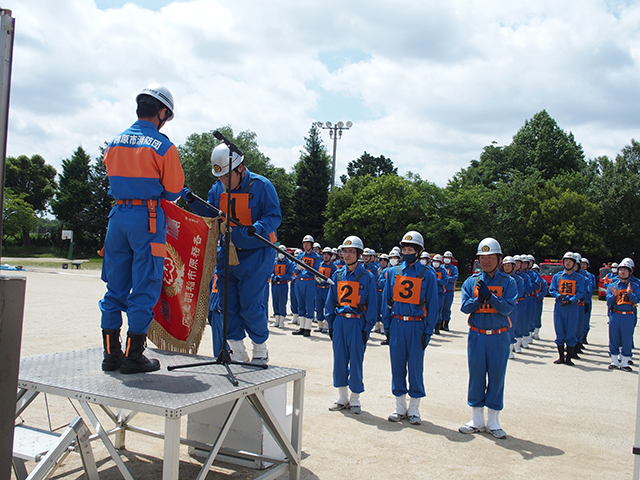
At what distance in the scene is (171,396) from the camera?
3477 millimetres

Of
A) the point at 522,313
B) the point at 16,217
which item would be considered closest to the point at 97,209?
the point at 16,217

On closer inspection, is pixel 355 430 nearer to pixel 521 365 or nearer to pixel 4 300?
pixel 4 300

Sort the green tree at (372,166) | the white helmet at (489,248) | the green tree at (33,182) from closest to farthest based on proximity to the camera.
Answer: the white helmet at (489,248)
the green tree at (33,182)
the green tree at (372,166)

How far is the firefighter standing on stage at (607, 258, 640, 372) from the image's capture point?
11133 millimetres

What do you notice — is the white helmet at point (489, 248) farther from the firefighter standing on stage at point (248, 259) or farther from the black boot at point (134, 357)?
the black boot at point (134, 357)

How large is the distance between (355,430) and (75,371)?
3.22m

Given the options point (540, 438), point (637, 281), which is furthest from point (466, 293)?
point (637, 281)

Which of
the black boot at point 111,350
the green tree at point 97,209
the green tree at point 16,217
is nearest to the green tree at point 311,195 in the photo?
the green tree at point 97,209

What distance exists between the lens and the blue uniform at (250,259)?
17.6 ft

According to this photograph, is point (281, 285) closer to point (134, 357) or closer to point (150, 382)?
point (134, 357)

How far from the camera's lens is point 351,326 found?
22.7 feet

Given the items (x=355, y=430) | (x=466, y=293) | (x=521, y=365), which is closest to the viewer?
(x=355, y=430)

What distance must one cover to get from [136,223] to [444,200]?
41.4 meters

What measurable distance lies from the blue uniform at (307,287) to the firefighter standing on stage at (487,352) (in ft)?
27.1
